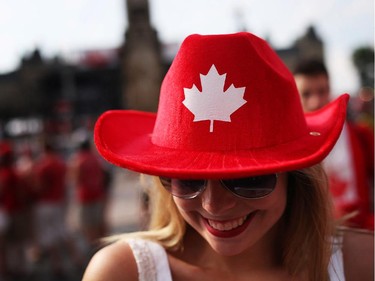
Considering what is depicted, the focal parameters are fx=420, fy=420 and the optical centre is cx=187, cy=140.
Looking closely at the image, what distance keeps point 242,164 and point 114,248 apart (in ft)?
1.53

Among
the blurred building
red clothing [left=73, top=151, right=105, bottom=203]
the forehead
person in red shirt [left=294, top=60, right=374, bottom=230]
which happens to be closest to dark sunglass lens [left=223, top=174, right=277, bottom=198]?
person in red shirt [left=294, top=60, right=374, bottom=230]

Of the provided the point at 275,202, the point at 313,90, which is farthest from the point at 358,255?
the point at 313,90

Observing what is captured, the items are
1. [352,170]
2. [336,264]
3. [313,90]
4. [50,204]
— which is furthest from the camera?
[50,204]

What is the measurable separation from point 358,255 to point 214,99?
64cm

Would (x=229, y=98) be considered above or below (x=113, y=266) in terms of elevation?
above

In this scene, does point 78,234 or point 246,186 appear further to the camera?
point 78,234

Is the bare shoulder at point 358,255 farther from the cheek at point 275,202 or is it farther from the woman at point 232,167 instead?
the cheek at point 275,202

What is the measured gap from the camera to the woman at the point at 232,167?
1031mm

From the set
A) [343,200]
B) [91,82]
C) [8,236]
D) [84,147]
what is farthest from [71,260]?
[91,82]

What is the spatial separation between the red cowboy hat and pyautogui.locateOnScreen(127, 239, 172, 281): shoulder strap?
0.28 metres

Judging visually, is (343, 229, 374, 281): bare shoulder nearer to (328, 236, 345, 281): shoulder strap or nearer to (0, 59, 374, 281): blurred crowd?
(328, 236, 345, 281): shoulder strap

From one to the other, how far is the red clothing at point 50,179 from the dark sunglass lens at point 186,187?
4.12 meters

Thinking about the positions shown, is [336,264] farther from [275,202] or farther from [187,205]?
[187,205]

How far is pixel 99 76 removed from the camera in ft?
133
